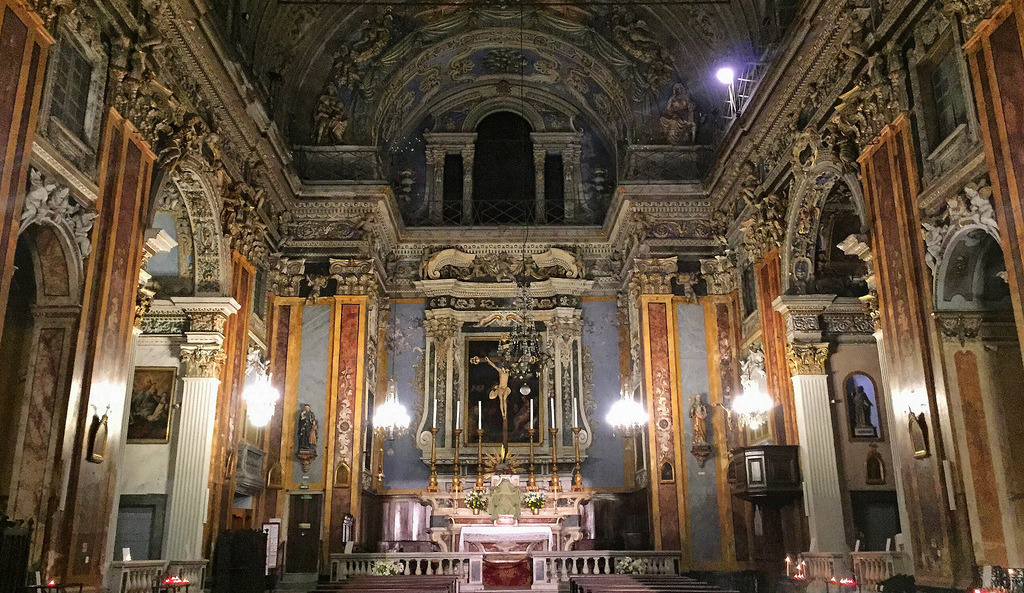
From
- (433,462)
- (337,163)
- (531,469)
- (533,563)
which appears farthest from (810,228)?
(337,163)

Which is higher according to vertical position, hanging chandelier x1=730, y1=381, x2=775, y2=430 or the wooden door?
hanging chandelier x1=730, y1=381, x2=775, y2=430

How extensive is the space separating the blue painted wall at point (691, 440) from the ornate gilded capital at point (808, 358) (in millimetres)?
3289

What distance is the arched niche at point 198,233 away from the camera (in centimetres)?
1195

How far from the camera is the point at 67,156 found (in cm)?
820

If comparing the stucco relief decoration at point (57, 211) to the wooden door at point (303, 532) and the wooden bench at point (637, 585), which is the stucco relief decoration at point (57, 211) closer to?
the wooden bench at point (637, 585)

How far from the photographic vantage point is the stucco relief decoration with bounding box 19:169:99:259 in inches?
295

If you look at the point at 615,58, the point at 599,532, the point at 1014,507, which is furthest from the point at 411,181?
the point at 1014,507

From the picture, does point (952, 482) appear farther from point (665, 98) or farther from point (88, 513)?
point (665, 98)

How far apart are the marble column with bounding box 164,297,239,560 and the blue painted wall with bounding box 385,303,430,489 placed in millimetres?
5795

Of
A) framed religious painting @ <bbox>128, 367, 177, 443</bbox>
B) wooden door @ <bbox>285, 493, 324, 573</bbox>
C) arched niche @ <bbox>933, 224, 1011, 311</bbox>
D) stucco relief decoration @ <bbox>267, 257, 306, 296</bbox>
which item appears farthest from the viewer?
stucco relief decoration @ <bbox>267, 257, 306, 296</bbox>

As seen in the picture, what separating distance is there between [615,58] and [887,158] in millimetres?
9119

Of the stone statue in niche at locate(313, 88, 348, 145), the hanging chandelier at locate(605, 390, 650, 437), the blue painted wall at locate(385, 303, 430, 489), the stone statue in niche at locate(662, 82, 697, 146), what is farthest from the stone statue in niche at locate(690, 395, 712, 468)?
the stone statue in niche at locate(313, 88, 348, 145)

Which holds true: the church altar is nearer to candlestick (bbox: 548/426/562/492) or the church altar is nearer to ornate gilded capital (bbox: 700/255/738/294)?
candlestick (bbox: 548/426/562/492)

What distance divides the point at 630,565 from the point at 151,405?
312 inches
